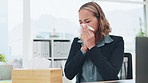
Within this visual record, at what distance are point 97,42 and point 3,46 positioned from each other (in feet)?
6.70

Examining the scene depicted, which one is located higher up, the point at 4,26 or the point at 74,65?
the point at 4,26

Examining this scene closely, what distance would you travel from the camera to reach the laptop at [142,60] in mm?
1041

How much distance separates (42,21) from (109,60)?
2210mm

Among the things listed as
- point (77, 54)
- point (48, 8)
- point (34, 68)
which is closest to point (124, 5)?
point (48, 8)

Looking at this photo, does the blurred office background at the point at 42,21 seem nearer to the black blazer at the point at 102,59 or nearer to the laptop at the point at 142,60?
the black blazer at the point at 102,59

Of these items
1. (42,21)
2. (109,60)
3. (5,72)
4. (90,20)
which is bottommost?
(5,72)

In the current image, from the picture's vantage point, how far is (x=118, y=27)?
4.54 metres

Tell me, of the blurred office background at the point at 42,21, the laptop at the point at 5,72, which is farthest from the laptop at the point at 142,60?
the blurred office background at the point at 42,21

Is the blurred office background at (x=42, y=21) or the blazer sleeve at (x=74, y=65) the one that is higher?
the blurred office background at (x=42, y=21)

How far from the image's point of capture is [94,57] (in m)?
1.87

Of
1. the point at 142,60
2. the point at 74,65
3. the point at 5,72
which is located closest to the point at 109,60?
the point at 74,65

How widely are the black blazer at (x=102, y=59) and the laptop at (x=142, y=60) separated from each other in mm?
802

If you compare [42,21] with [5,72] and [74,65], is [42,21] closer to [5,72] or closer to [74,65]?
[5,72]

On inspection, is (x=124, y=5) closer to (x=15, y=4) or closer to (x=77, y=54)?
(x=15, y=4)
